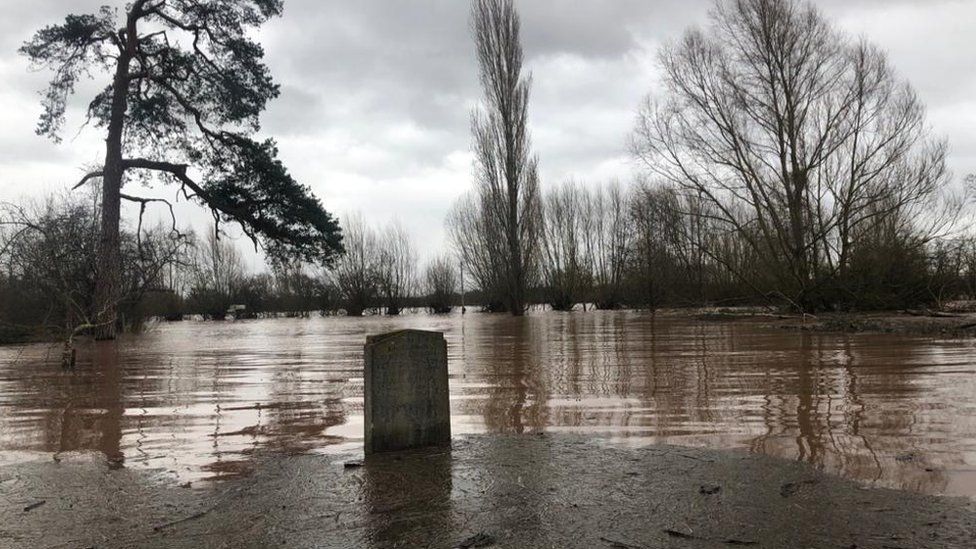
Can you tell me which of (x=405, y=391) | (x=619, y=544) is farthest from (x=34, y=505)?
(x=619, y=544)

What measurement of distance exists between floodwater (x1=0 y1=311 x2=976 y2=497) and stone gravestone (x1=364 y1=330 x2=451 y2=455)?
1.83 ft

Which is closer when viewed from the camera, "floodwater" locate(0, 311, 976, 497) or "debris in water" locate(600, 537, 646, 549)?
"debris in water" locate(600, 537, 646, 549)

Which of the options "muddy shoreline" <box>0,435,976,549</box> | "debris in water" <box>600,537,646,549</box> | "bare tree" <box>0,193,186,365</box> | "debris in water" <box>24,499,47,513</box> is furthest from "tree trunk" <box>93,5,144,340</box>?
"debris in water" <box>600,537,646,549</box>

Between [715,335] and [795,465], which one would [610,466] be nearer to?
[795,465]

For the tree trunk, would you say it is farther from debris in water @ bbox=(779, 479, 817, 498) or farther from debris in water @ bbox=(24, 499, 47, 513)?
debris in water @ bbox=(779, 479, 817, 498)

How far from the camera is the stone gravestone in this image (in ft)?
14.8

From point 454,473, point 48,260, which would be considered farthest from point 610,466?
point 48,260

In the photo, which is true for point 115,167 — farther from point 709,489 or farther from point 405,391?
point 709,489

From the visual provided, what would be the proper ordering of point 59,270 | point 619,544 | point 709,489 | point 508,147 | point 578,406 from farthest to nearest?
point 508,147 → point 59,270 → point 578,406 → point 709,489 → point 619,544

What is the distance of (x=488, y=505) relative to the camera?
3504 millimetres

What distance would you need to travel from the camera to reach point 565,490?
3.71 meters

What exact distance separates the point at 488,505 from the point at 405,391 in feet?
4.22

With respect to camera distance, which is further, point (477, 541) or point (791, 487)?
point (791, 487)

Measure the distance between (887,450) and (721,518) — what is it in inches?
78.6
